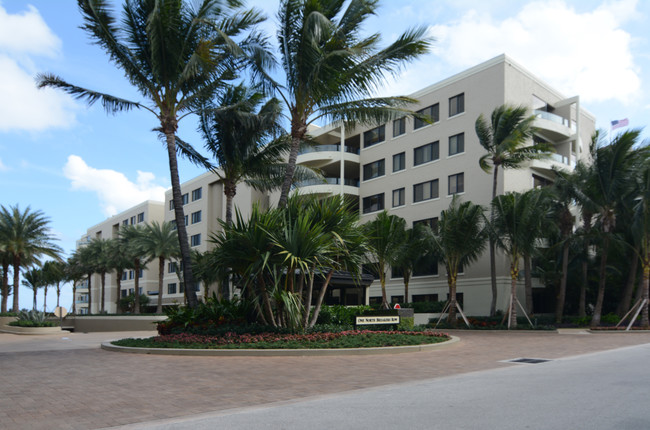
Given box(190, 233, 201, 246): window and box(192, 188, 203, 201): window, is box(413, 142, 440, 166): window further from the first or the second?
box(190, 233, 201, 246): window

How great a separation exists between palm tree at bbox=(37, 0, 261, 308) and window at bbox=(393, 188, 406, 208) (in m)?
22.8

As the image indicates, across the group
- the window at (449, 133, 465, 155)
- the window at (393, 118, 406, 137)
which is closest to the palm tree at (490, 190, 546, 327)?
the window at (449, 133, 465, 155)

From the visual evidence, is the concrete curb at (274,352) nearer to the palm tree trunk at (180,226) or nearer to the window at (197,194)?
the palm tree trunk at (180,226)

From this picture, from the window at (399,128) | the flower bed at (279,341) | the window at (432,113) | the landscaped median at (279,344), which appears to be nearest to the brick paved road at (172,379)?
the landscaped median at (279,344)

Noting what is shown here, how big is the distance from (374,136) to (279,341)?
30989mm

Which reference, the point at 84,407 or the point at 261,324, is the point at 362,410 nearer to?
the point at 84,407

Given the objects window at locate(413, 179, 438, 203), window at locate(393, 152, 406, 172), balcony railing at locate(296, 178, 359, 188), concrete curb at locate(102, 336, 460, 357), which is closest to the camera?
concrete curb at locate(102, 336, 460, 357)

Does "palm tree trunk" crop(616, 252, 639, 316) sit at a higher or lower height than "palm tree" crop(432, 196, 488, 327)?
lower

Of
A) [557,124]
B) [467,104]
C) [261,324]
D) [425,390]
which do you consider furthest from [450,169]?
[425,390]

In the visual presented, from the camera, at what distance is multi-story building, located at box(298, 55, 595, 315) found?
3466 centimetres

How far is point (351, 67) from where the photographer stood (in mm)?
18500

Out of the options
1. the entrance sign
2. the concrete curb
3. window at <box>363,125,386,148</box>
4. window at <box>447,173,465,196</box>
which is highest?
window at <box>363,125,386,148</box>

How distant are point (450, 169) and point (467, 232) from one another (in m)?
9.95

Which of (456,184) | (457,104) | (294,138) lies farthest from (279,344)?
(457,104)
